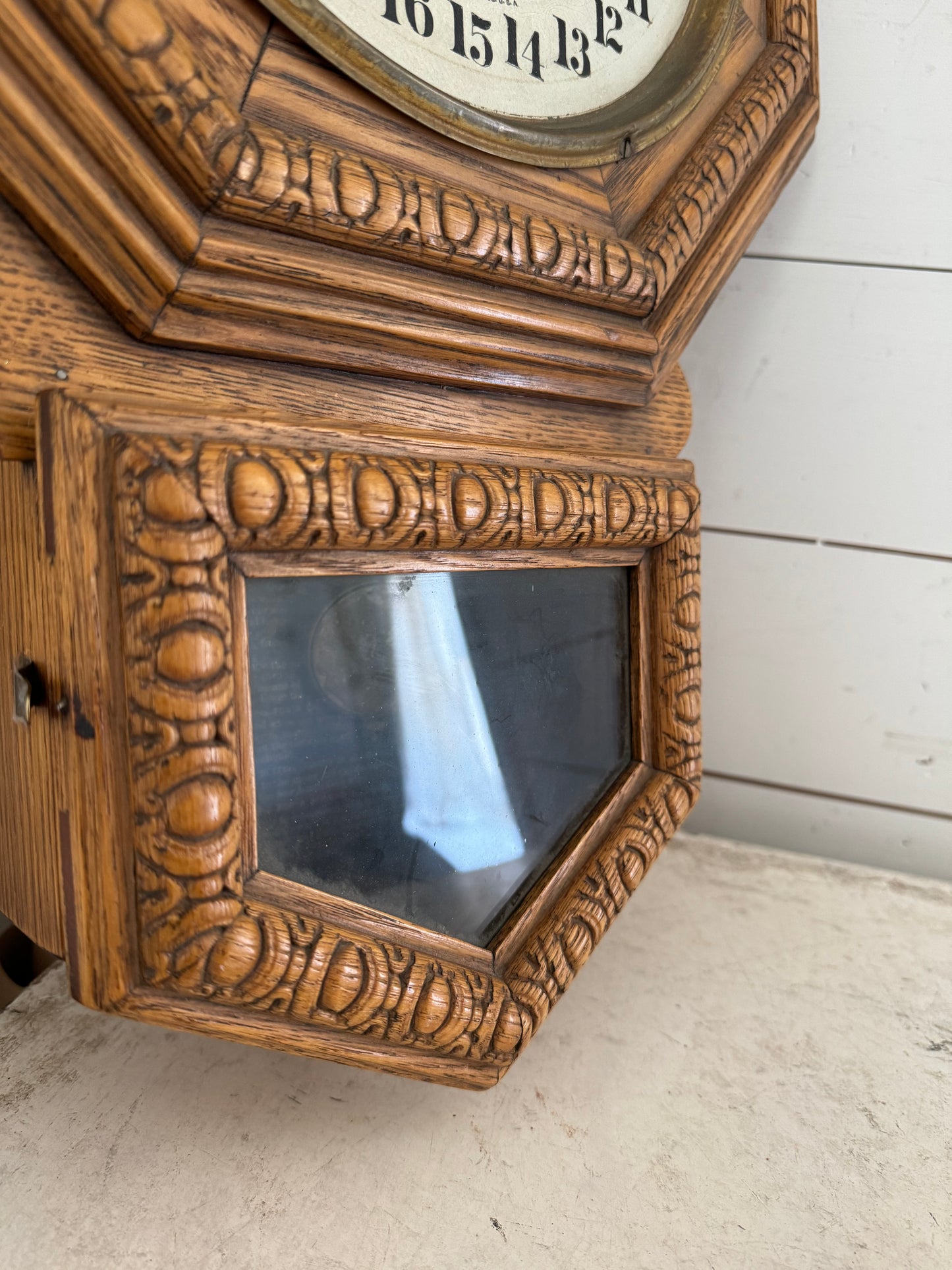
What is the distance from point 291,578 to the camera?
345mm

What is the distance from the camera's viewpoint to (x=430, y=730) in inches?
16.0

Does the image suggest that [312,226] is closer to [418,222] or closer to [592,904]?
[418,222]

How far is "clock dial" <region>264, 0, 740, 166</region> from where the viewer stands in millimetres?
353

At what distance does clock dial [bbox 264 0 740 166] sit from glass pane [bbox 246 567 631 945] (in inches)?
7.6

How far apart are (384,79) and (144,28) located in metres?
0.10

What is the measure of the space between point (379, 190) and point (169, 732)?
0.70 ft

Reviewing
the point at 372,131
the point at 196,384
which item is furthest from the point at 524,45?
the point at 196,384

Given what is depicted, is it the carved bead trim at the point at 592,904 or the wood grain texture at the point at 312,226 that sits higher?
the wood grain texture at the point at 312,226

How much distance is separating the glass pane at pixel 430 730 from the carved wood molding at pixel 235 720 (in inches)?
0.8

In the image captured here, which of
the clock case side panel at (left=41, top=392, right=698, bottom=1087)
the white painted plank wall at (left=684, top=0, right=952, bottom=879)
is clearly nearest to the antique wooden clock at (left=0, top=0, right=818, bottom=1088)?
the clock case side panel at (left=41, top=392, right=698, bottom=1087)

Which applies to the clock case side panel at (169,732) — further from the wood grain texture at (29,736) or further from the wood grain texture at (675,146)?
the wood grain texture at (675,146)

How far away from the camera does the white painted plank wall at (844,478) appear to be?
621 millimetres

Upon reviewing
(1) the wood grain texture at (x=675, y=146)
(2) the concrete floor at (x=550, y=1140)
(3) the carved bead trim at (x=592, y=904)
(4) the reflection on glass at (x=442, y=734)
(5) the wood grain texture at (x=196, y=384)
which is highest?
(1) the wood grain texture at (x=675, y=146)

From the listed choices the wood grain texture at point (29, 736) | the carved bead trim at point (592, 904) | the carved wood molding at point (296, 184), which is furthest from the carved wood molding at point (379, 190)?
the carved bead trim at point (592, 904)
